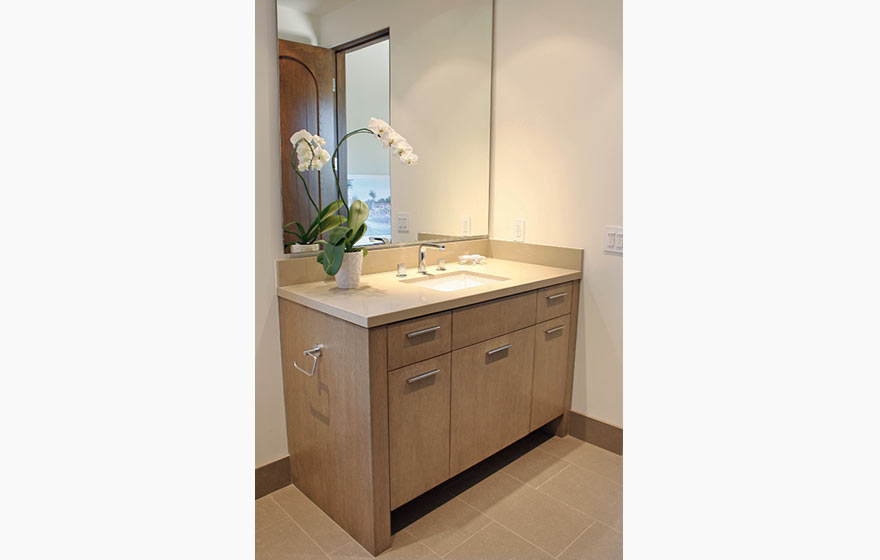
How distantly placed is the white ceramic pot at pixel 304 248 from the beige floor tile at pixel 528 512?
3.67 ft

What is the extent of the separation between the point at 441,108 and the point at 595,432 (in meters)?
1.69

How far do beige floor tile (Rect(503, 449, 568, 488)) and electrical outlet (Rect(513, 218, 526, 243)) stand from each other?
3.30 feet

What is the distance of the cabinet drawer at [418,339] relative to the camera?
1.62m

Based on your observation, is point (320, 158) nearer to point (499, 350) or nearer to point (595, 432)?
point (499, 350)

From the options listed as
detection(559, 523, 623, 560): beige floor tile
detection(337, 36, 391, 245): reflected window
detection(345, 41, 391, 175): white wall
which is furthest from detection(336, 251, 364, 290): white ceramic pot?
detection(559, 523, 623, 560): beige floor tile

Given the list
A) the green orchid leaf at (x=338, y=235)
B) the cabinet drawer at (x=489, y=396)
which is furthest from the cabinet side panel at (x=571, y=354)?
the green orchid leaf at (x=338, y=235)

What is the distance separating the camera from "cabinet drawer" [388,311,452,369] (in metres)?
1.62

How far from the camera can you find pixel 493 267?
244cm

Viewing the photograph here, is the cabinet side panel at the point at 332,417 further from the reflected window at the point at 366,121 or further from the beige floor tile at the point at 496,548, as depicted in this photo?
the reflected window at the point at 366,121
